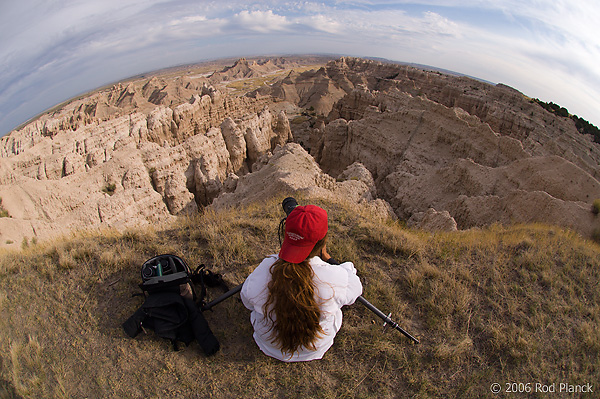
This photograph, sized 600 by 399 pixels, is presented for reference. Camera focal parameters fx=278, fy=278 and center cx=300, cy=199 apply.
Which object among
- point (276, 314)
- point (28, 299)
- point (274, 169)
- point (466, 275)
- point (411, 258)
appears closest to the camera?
point (276, 314)

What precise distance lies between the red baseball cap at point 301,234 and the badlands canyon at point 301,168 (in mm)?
5134

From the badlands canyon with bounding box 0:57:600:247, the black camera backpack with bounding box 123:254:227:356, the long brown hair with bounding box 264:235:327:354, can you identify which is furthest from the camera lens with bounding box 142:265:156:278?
the badlands canyon with bounding box 0:57:600:247

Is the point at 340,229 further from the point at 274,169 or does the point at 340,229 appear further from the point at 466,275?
the point at 274,169

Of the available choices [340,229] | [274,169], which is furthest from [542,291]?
[274,169]

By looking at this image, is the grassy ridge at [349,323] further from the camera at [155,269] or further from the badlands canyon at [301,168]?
the badlands canyon at [301,168]

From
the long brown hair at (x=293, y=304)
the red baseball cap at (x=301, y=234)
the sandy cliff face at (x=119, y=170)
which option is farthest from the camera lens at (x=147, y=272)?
the sandy cliff face at (x=119, y=170)

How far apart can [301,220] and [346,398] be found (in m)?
1.96

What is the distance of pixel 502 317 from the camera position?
363 centimetres

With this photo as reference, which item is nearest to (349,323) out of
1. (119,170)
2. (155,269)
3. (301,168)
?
(155,269)

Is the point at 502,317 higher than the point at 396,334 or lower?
higher

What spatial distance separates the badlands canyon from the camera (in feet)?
31.9

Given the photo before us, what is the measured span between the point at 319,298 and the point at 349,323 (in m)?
1.19

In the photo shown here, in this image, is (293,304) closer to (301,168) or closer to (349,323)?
(349,323)

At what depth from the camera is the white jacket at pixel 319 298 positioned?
2828mm
